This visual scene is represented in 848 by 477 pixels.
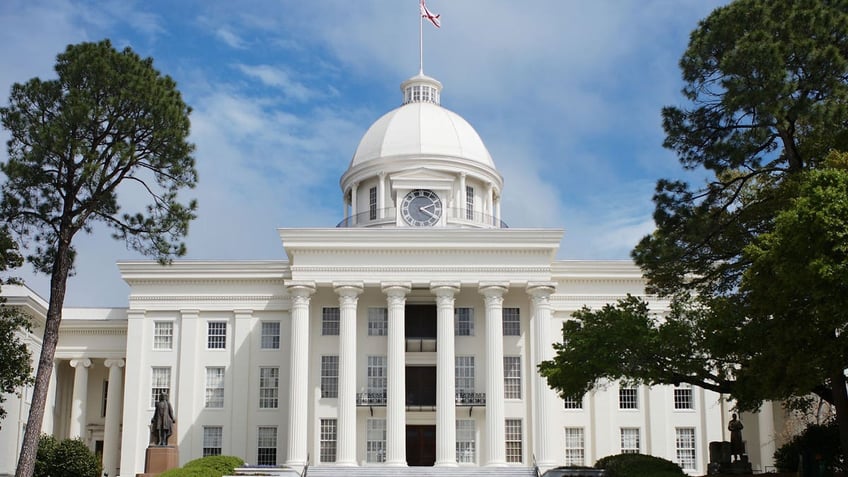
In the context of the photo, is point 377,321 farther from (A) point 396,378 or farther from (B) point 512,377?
(B) point 512,377

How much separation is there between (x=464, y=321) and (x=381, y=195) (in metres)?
9.29

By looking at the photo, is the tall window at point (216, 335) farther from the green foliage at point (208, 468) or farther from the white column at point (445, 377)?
the white column at point (445, 377)

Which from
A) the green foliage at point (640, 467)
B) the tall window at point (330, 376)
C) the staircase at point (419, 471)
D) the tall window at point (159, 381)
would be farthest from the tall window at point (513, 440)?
the tall window at point (159, 381)

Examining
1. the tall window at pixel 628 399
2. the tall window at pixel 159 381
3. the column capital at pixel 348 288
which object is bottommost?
the tall window at pixel 628 399

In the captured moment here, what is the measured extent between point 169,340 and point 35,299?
6766 mm

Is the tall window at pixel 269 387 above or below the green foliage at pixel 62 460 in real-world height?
above

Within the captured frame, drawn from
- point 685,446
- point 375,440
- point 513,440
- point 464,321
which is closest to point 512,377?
point 513,440

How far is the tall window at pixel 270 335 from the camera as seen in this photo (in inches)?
1978

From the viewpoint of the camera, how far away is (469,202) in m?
55.7

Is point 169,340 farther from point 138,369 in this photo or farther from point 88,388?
point 88,388

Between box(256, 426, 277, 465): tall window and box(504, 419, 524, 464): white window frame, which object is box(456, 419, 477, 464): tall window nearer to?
box(504, 419, 524, 464): white window frame

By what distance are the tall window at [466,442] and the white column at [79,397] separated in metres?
19.7

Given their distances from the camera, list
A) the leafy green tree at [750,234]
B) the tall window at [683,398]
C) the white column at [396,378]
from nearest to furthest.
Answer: the leafy green tree at [750,234] → the white column at [396,378] → the tall window at [683,398]

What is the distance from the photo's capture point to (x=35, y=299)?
165 ft
